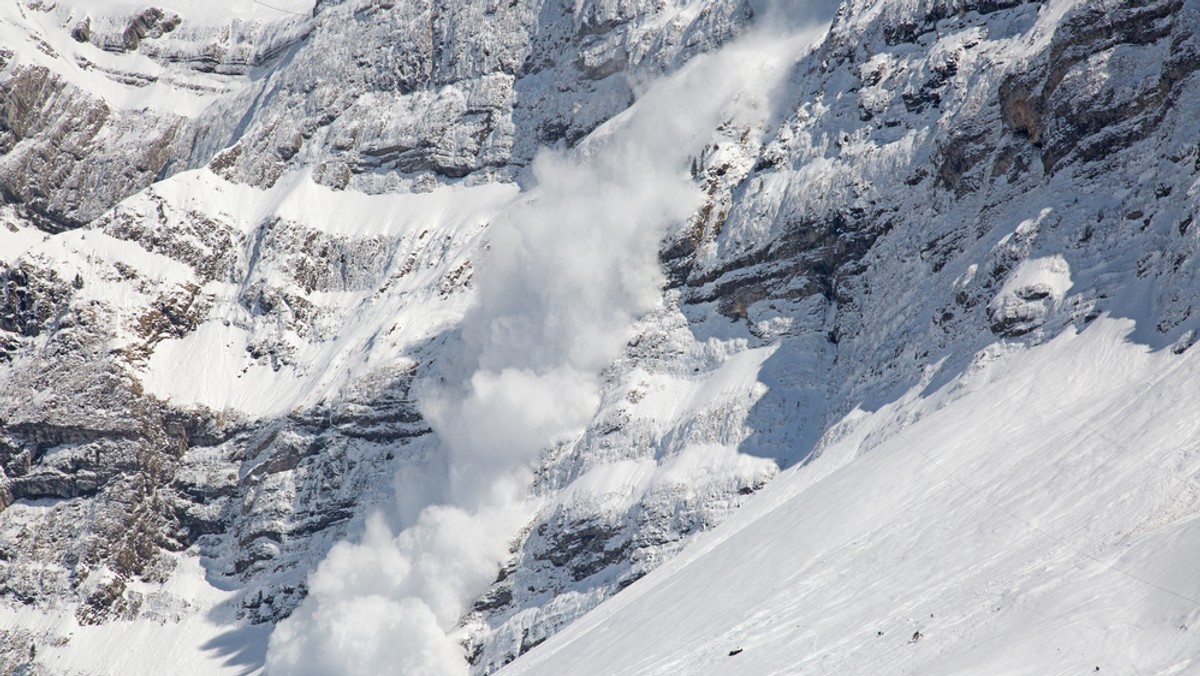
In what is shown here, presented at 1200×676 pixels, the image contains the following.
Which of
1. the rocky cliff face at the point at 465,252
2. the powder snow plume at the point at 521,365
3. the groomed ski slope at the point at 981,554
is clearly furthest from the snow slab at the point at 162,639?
the groomed ski slope at the point at 981,554

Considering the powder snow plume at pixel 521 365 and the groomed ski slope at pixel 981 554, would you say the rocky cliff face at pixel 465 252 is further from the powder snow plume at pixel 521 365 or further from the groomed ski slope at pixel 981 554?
the groomed ski slope at pixel 981 554

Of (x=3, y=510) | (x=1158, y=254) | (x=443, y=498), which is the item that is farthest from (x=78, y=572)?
(x=1158, y=254)

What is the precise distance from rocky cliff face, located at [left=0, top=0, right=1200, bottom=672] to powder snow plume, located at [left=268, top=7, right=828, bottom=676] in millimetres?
2278

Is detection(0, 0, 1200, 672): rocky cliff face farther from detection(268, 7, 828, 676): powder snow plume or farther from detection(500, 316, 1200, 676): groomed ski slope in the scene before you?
detection(500, 316, 1200, 676): groomed ski slope

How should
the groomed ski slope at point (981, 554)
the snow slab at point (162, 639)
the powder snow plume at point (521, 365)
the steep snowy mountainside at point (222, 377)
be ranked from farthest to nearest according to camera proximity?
the steep snowy mountainside at point (222, 377) → the snow slab at point (162, 639) → the powder snow plume at point (521, 365) → the groomed ski slope at point (981, 554)

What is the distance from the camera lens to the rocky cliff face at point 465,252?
252 ft

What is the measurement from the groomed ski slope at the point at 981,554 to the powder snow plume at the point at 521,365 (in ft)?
104

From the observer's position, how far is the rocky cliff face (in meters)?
76.7

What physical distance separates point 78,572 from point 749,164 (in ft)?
226

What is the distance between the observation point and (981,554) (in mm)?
46938

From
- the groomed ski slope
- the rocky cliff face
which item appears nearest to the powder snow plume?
the rocky cliff face

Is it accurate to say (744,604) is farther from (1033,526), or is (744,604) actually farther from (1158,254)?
(1158,254)

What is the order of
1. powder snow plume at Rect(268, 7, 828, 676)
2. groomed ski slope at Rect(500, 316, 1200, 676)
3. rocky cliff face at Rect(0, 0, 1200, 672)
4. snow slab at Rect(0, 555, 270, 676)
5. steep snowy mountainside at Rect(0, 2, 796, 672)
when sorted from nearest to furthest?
groomed ski slope at Rect(500, 316, 1200, 676), rocky cliff face at Rect(0, 0, 1200, 672), powder snow plume at Rect(268, 7, 828, 676), snow slab at Rect(0, 555, 270, 676), steep snowy mountainside at Rect(0, 2, 796, 672)

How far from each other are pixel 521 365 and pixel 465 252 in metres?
19.3
